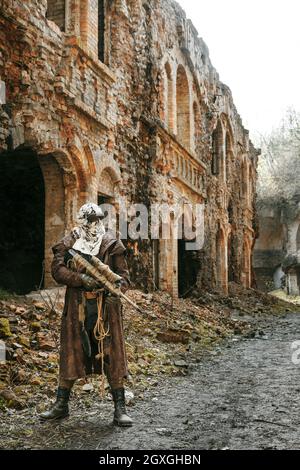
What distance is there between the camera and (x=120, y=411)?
453 centimetres

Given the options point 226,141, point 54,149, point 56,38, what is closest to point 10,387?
point 54,149

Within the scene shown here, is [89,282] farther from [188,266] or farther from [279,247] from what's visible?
[279,247]

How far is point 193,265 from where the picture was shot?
56.3 feet

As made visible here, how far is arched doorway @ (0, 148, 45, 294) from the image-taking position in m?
11.7

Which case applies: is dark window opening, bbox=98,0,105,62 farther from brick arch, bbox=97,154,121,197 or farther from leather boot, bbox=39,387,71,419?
leather boot, bbox=39,387,71,419

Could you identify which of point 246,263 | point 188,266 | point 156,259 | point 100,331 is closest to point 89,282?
point 100,331

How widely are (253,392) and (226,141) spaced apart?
58.9ft

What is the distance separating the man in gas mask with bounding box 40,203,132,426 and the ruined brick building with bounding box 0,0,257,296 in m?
2.96

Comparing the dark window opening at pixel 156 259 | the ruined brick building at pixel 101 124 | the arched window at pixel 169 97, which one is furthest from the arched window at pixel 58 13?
the dark window opening at pixel 156 259

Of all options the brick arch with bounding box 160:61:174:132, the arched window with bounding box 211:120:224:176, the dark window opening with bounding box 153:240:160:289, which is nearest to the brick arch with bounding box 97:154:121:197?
the dark window opening with bounding box 153:240:160:289

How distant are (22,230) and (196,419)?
7901 millimetres

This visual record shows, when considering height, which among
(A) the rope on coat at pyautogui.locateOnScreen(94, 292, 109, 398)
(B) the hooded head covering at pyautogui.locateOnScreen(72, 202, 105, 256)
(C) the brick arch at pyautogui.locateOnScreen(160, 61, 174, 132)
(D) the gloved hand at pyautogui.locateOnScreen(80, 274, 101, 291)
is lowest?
(A) the rope on coat at pyautogui.locateOnScreen(94, 292, 109, 398)

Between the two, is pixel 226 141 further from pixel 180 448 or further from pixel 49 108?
pixel 180 448

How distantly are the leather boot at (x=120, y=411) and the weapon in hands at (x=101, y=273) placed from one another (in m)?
0.81
